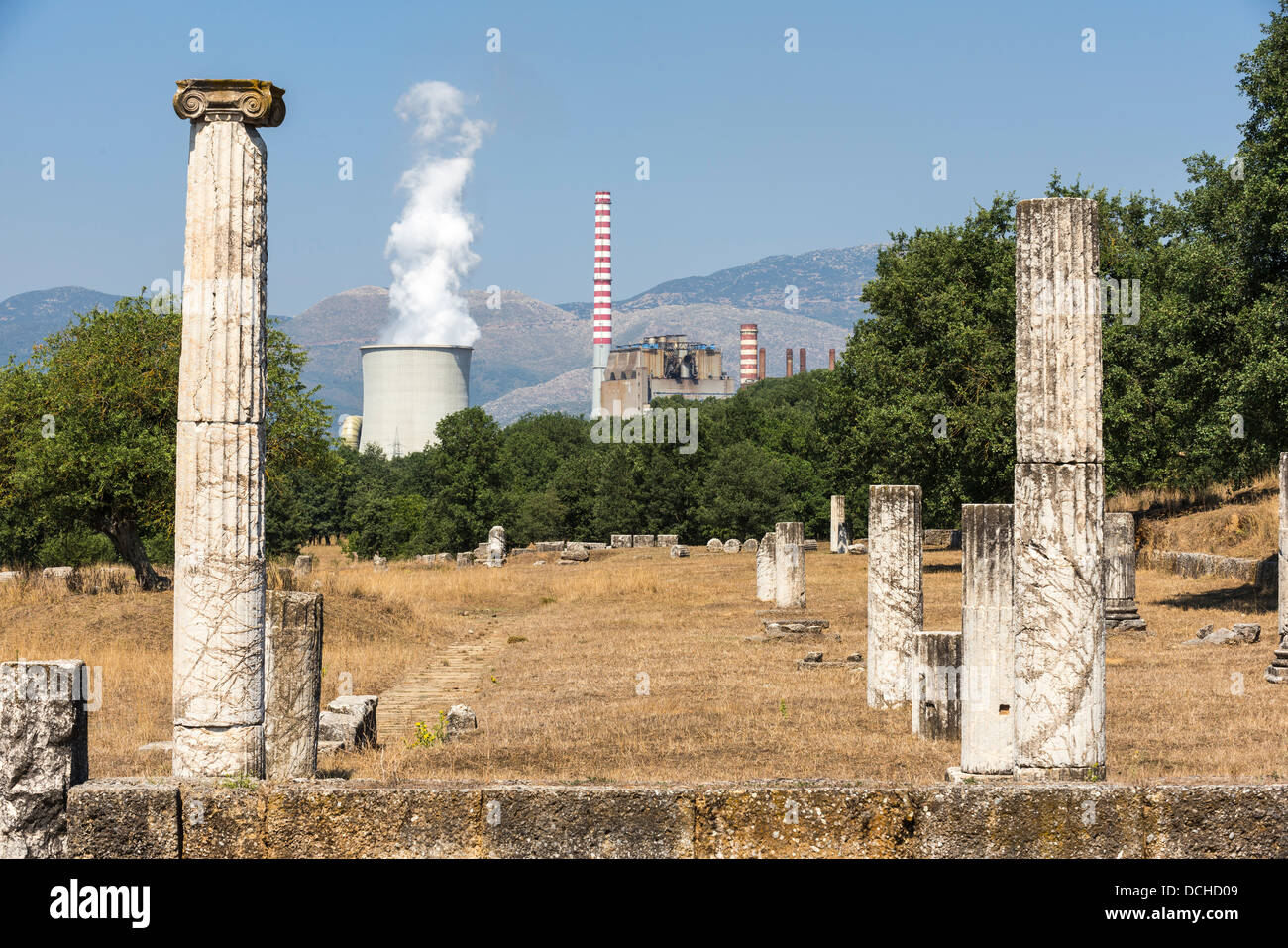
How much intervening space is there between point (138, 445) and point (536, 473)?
65866 millimetres

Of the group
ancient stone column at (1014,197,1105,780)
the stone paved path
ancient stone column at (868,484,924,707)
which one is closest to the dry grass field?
the stone paved path

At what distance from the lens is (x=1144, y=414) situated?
39.0 m

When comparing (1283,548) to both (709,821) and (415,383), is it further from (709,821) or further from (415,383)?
(415,383)

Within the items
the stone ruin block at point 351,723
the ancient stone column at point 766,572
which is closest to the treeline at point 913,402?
the ancient stone column at point 766,572

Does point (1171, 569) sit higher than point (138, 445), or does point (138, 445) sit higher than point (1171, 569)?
point (138, 445)

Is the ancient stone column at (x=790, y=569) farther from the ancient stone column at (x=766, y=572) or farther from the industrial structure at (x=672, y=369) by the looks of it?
the industrial structure at (x=672, y=369)

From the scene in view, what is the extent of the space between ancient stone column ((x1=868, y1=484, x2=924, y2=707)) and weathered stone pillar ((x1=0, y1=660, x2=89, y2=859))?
1087cm

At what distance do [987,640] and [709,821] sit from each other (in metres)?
6.13

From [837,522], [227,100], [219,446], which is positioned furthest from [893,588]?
[837,522]

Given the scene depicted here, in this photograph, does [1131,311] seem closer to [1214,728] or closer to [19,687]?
[1214,728]

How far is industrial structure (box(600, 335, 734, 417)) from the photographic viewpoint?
5940 inches

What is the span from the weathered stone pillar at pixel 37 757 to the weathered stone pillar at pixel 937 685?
9126 millimetres

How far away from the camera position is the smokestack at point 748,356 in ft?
587

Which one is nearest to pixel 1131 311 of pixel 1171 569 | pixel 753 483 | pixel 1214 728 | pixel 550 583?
pixel 1171 569
